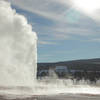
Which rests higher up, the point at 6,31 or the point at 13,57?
the point at 6,31

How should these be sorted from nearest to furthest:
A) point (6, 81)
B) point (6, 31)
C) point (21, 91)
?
point (21, 91), point (6, 81), point (6, 31)

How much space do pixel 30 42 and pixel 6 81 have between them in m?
13.6

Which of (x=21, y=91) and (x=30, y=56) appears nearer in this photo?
(x=21, y=91)

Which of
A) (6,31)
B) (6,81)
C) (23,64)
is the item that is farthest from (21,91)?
(6,31)

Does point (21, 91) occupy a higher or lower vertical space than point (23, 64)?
lower

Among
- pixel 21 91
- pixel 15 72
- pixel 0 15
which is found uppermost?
pixel 0 15

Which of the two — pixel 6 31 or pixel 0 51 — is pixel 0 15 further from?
pixel 0 51

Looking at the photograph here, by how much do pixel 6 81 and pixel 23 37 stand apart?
538 inches

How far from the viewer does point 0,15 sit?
2537 inches

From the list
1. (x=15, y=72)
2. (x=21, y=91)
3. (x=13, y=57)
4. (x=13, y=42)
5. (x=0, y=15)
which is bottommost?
(x=21, y=91)

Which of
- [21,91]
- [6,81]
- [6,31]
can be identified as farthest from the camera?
[6,31]

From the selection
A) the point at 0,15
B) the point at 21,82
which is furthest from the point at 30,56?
the point at 0,15

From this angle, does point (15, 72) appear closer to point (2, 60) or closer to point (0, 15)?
point (2, 60)

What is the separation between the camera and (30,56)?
67.6 meters
